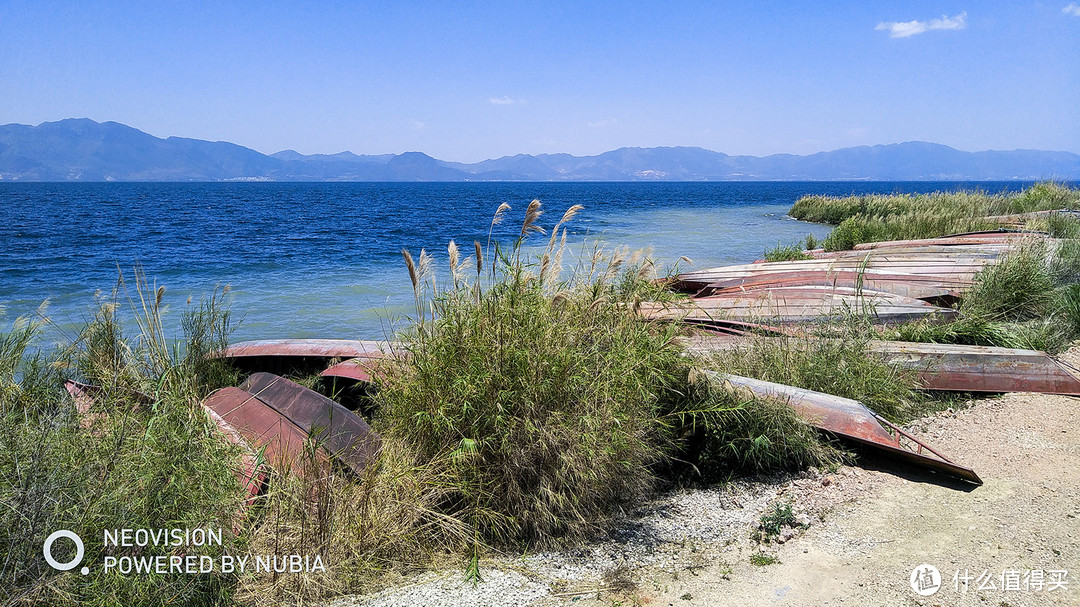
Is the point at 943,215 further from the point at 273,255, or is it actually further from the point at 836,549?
the point at 273,255

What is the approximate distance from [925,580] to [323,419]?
3640 mm

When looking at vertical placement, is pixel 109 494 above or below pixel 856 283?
below

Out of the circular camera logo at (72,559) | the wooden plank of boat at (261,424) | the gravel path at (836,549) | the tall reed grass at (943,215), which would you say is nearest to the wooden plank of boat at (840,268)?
the tall reed grass at (943,215)

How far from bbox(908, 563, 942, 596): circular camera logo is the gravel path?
0.03m

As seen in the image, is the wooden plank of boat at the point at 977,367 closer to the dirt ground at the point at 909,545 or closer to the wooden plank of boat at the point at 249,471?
the dirt ground at the point at 909,545

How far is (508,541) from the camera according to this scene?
3.37 meters

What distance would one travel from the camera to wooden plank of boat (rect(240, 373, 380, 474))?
359 centimetres

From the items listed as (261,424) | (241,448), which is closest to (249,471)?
(241,448)

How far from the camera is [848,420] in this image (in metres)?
4.15

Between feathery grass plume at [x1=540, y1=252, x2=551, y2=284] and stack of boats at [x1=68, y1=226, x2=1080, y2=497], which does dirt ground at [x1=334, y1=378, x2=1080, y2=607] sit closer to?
stack of boats at [x1=68, y1=226, x2=1080, y2=497]

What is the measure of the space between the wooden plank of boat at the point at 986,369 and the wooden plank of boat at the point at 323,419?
13.6 feet

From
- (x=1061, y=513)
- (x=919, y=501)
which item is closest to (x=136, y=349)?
(x=919, y=501)

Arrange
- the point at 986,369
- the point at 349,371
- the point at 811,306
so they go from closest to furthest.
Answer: the point at 986,369, the point at 349,371, the point at 811,306

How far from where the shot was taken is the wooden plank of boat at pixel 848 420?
3.94 meters
